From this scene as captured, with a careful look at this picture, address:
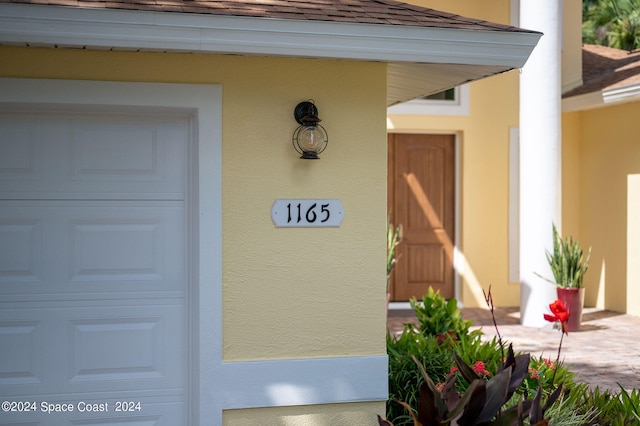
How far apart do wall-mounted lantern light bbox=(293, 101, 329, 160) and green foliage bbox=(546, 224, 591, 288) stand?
6.35 meters

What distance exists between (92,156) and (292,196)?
47.5 inches

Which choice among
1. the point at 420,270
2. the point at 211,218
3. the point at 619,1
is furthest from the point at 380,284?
the point at 619,1

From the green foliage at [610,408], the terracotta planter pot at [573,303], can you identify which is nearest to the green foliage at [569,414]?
the green foliage at [610,408]

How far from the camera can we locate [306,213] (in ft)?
17.0

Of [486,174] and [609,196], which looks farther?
[486,174]

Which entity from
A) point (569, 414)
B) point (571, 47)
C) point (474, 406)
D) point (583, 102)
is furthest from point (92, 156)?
point (571, 47)

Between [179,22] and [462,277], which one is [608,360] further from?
[179,22]

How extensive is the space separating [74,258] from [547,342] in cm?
626

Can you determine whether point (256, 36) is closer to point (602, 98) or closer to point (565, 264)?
point (565, 264)

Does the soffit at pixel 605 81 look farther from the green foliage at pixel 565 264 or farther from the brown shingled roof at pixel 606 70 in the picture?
the green foliage at pixel 565 264

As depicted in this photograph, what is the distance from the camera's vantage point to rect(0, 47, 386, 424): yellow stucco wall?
16.6 ft

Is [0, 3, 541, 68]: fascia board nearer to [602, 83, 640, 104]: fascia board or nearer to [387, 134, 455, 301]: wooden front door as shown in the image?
[602, 83, 640, 104]: fascia board

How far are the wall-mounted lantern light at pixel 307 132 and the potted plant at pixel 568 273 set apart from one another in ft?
20.8

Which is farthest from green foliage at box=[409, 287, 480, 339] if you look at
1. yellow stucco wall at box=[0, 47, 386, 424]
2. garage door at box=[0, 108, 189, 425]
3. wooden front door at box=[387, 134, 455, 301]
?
wooden front door at box=[387, 134, 455, 301]
